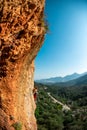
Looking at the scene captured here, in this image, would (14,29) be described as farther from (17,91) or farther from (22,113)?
(22,113)

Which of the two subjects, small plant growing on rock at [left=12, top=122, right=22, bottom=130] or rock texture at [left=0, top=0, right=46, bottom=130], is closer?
rock texture at [left=0, top=0, right=46, bottom=130]

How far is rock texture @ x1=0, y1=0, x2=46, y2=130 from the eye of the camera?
1206 cm

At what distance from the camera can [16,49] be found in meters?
12.9

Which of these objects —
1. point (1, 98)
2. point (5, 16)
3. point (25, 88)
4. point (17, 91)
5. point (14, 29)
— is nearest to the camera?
point (5, 16)

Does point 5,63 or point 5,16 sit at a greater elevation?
point 5,16

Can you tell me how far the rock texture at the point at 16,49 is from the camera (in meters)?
12.1

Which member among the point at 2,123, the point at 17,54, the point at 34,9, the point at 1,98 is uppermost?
the point at 34,9

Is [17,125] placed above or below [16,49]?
below

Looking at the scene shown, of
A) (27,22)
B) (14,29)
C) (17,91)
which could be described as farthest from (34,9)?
(17,91)

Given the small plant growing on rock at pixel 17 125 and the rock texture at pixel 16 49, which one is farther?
the small plant growing on rock at pixel 17 125

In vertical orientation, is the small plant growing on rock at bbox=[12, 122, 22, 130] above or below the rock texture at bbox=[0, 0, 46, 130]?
below

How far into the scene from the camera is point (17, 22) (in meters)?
12.5

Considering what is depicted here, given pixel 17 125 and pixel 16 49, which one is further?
pixel 17 125

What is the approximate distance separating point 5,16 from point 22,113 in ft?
18.3
